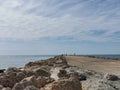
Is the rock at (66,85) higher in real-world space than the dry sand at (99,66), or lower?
lower

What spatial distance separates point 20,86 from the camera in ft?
34.1

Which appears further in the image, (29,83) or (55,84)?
(29,83)

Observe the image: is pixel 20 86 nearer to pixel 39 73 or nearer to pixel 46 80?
pixel 46 80

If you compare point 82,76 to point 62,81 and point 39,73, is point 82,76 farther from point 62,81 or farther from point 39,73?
point 62,81

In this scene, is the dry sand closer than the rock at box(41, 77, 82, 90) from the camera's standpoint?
No

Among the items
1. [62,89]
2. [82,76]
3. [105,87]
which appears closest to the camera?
[62,89]

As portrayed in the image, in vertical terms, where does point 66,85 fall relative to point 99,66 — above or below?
below

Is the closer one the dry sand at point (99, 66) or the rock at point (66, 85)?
the rock at point (66, 85)

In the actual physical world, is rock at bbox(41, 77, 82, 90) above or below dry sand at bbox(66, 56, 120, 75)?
below

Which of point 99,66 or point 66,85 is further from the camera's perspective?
point 99,66

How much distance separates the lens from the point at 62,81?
9875 millimetres

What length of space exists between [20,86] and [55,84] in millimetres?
1218

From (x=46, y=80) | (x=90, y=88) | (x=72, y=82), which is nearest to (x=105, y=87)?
(x=90, y=88)

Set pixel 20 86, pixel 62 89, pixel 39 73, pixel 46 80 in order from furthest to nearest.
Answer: pixel 39 73, pixel 46 80, pixel 20 86, pixel 62 89
